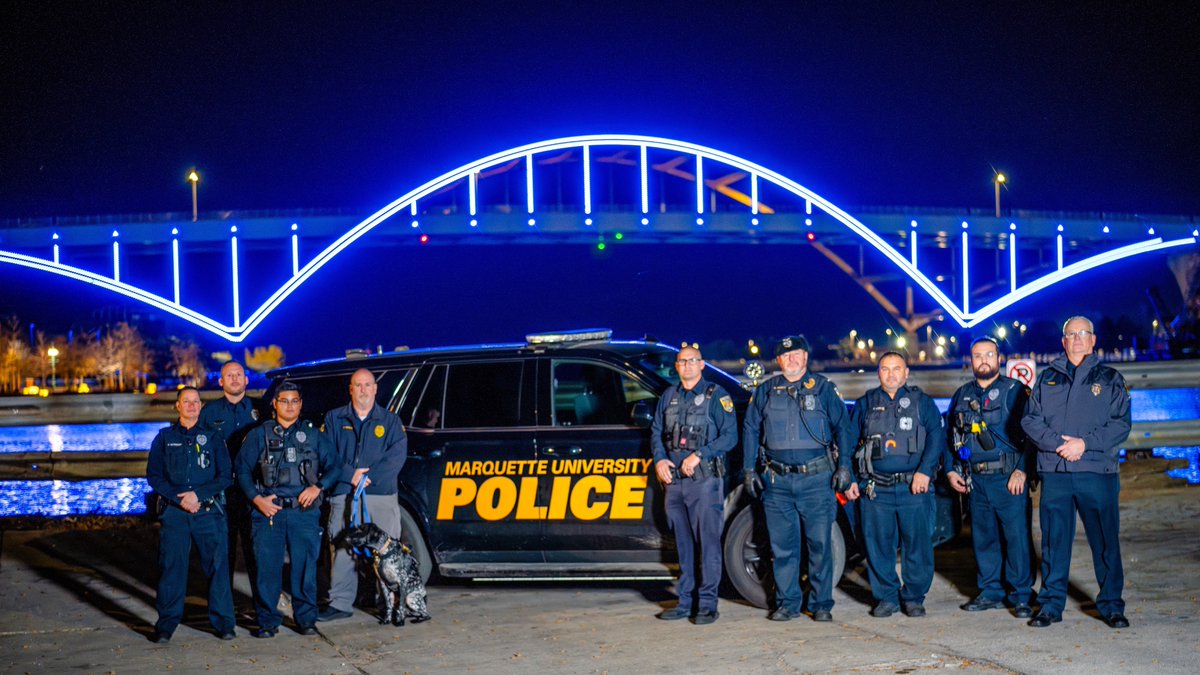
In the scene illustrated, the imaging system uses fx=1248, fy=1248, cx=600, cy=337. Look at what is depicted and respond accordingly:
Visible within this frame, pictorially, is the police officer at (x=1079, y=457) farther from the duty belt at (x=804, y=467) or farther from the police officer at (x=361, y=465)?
the police officer at (x=361, y=465)

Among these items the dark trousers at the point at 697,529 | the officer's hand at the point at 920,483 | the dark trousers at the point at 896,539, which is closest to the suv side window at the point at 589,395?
the dark trousers at the point at 697,529

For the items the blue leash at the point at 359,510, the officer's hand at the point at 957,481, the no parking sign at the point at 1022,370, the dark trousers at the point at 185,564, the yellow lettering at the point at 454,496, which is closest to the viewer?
the dark trousers at the point at 185,564

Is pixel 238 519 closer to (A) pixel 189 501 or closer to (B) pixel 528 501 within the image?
(A) pixel 189 501

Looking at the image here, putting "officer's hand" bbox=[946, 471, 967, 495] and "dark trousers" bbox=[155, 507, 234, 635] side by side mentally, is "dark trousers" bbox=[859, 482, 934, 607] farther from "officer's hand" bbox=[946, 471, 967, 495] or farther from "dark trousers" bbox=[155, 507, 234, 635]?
"dark trousers" bbox=[155, 507, 234, 635]

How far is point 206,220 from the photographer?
201 feet

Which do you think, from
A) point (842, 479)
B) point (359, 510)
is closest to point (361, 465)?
point (359, 510)

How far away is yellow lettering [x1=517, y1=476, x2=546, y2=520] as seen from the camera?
7883mm

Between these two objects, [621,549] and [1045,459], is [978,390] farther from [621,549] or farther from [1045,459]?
[621,549]

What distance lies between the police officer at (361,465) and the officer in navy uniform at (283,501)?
23 cm

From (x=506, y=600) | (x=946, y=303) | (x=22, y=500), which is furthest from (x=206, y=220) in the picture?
(x=506, y=600)

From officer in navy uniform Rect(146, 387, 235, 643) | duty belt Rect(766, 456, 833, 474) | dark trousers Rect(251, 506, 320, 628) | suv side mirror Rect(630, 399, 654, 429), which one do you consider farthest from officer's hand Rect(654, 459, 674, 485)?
officer in navy uniform Rect(146, 387, 235, 643)

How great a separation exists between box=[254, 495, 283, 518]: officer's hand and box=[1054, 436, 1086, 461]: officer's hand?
A: 4.37 metres

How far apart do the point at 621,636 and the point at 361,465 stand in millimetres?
1890

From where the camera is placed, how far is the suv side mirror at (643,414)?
7562 millimetres
